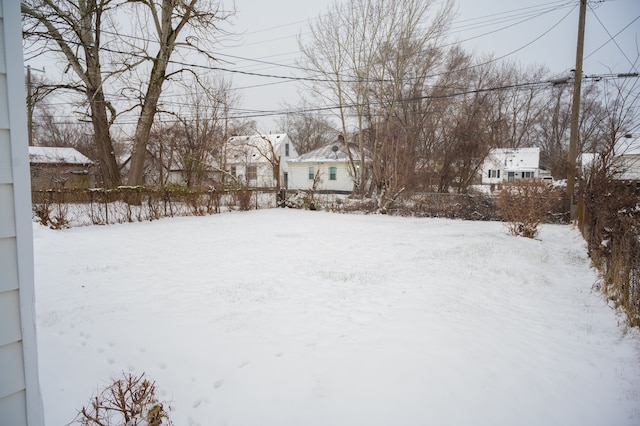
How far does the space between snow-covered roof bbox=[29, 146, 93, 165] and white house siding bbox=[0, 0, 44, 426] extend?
2691 centimetres

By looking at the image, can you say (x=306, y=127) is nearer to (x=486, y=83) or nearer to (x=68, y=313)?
(x=486, y=83)

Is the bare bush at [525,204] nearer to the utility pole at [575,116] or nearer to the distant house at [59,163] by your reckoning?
the utility pole at [575,116]

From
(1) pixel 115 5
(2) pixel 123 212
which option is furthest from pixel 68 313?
(1) pixel 115 5

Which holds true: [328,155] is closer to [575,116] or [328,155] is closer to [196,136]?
[196,136]

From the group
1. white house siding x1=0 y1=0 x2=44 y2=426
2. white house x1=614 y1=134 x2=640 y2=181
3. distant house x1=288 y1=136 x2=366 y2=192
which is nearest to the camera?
white house siding x1=0 y1=0 x2=44 y2=426

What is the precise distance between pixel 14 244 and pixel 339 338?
284cm

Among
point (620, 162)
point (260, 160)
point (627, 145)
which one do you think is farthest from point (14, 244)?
point (260, 160)

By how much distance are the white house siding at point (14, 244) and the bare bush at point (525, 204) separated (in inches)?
410

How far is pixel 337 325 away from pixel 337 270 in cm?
227

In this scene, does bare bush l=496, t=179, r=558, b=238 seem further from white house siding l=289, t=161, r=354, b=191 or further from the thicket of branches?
white house siding l=289, t=161, r=354, b=191

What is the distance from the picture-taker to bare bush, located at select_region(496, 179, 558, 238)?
943cm

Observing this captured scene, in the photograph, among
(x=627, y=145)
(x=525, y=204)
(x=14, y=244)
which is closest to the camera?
(x=14, y=244)

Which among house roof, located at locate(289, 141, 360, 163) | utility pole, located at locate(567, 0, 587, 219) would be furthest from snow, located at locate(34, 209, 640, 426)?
house roof, located at locate(289, 141, 360, 163)

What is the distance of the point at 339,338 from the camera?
140 inches
